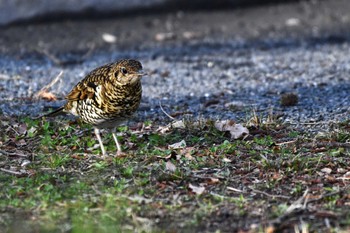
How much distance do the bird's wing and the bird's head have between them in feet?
0.46

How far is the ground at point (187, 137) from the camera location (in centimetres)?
561

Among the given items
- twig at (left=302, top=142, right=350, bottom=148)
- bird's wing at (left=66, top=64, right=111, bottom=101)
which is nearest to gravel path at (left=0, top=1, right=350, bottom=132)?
twig at (left=302, top=142, right=350, bottom=148)

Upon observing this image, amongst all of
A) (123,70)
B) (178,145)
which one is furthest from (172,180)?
(123,70)

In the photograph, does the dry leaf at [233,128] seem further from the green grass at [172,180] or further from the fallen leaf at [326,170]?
the fallen leaf at [326,170]

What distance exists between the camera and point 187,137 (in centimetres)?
752

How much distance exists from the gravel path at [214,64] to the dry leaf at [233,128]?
593 millimetres

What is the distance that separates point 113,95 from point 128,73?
22 cm

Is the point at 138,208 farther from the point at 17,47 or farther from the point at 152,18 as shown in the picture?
the point at 152,18

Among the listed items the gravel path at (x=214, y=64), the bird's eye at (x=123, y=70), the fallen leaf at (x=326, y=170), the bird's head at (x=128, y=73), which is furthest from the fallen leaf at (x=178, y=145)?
the fallen leaf at (x=326, y=170)

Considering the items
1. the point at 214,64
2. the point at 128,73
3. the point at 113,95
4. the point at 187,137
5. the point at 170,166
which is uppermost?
the point at 128,73

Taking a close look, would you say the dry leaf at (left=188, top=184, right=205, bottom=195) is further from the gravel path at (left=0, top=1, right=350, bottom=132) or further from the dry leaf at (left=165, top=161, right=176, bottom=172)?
the gravel path at (left=0, top=1, right=350, bottom=132)

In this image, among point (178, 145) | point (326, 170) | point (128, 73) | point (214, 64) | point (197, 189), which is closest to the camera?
point (197, 189)

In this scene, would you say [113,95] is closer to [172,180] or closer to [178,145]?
[178,145]

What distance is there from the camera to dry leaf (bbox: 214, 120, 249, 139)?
7.39 m
